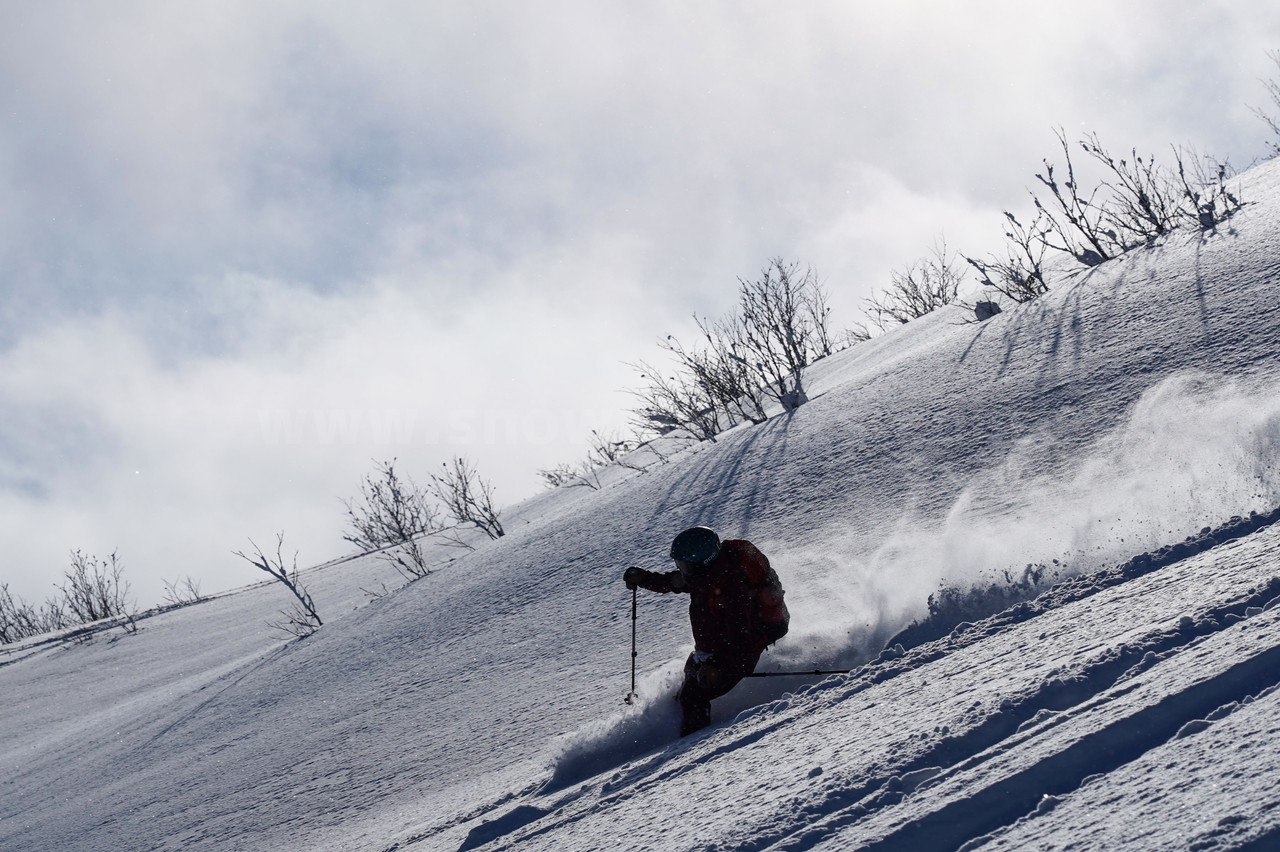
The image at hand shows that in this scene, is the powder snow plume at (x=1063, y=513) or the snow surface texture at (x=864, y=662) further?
the powder snow plume at (x=1063, y=513)

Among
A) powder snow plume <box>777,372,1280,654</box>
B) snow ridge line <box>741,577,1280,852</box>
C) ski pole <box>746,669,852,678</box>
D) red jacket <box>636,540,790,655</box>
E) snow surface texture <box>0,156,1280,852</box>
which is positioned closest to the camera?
snow ridge line <box>741,577,1280,852</box>

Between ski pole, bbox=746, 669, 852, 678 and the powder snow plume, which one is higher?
the powder snow plume

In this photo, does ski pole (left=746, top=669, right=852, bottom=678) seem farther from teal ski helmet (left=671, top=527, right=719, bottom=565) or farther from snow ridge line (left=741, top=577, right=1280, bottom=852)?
snow ridge line (left=741, top=577, right=1280, bottom=852)

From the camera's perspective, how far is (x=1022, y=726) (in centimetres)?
230

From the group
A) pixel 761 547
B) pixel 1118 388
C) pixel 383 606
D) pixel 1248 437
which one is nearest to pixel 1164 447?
pixel 1248 437

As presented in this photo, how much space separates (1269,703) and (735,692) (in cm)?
266

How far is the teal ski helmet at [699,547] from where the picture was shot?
4.29 m

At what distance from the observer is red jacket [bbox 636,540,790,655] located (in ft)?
13.7

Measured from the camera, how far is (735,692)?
4.35 meters

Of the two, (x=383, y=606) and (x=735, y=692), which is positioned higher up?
(x=383, y=606)

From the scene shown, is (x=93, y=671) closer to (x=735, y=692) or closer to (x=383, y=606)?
(x=383, y=606)

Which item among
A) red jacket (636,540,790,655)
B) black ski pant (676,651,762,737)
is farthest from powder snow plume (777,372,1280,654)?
Result: black ski pant (676,651,762,737)

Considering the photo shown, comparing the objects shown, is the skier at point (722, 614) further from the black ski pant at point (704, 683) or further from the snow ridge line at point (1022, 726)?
the snow ridge line at point (1022, 726)

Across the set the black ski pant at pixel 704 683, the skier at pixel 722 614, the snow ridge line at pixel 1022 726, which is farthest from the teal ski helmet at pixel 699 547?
the snow ridge line at pixel 1022 726
